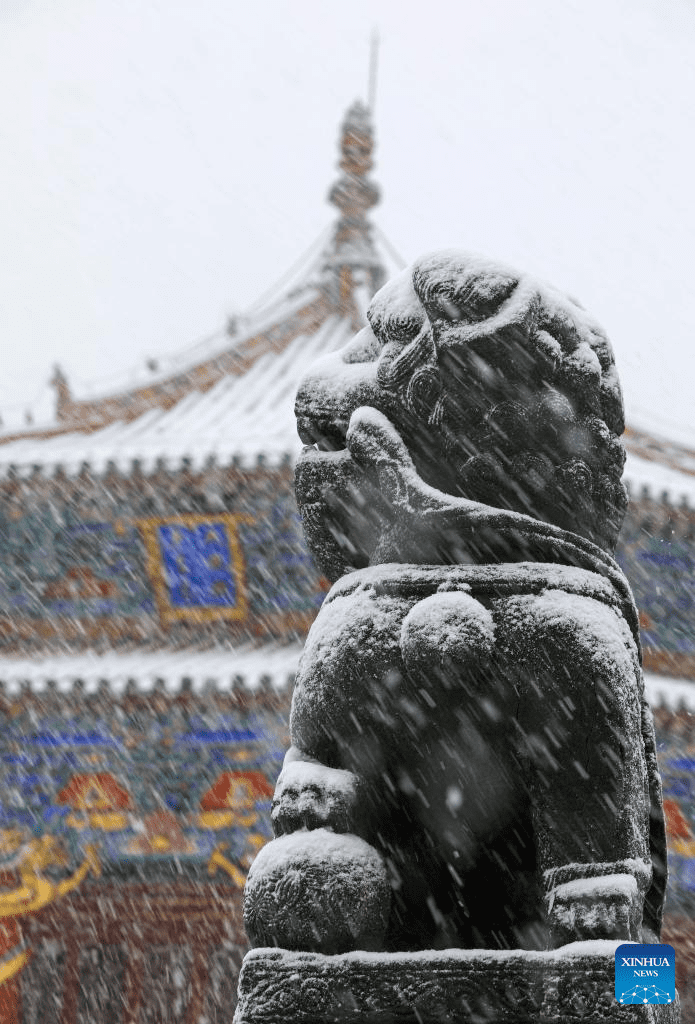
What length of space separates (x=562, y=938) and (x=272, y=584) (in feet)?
21.4

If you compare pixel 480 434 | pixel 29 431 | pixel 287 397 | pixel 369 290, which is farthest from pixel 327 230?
pixel 480 434

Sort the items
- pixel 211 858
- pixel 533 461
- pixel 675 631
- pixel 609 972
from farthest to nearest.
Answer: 1. pixel 675 631
2. pixel 211 858
3. pixel 533 461
4. pixel 609 972

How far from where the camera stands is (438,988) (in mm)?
1323

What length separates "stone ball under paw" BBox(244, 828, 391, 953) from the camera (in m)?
1.37

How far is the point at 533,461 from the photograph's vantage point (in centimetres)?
166

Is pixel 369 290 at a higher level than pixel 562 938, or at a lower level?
lower

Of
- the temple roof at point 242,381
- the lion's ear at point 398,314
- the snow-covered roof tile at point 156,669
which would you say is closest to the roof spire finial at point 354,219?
the temple roof at point 242,381

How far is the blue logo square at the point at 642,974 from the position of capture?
1289 mm

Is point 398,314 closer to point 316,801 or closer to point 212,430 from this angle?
point 316,801

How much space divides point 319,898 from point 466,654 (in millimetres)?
359

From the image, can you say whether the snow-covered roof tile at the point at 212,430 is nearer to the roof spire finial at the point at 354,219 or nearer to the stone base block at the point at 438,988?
the roof spire finial at the point at 354,219

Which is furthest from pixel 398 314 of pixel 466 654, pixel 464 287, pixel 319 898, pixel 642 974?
pixel 642 974

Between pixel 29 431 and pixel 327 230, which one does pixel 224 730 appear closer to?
pixel 29 431

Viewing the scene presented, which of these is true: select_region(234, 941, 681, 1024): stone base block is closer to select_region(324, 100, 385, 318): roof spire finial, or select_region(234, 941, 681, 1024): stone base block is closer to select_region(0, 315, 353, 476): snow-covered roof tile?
select_region(0, 315, 353, 476): snow-covered roof tile
